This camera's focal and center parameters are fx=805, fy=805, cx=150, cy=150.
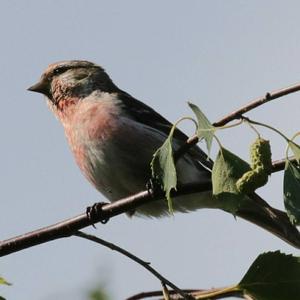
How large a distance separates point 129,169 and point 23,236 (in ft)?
8.76

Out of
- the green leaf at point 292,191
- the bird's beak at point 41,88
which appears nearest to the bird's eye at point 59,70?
the bird's beak at point 41,88

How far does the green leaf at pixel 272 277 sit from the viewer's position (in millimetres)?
3668

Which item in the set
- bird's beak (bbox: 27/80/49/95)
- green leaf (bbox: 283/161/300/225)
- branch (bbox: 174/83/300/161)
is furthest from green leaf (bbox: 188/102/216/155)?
bird's beak (bbox: 27/80/49/95)

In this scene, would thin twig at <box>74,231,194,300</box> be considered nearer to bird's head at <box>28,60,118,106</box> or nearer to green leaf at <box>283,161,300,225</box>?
green leaf at <box>283,161,300,225</box>

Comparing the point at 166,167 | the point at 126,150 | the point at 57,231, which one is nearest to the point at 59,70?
the point at 126,150

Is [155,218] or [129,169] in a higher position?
[129,169]

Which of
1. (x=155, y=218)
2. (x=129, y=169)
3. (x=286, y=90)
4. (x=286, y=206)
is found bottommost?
(x=155, y=218)

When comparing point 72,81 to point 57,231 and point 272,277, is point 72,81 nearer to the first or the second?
point 57,231

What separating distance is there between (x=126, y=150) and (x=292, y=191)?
378cm

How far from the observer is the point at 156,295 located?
3.70 metres

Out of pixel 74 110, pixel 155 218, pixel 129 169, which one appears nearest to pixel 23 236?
pixel 129 169

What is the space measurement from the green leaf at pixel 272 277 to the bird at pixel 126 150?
2.36 metres

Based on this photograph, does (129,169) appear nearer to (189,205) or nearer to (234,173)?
(189,205)

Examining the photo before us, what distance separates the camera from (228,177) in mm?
3514
